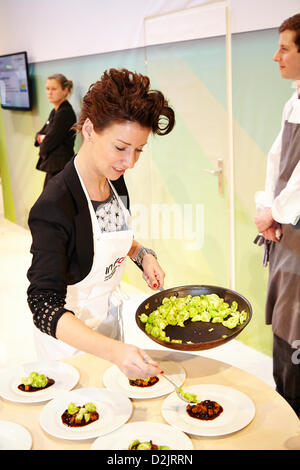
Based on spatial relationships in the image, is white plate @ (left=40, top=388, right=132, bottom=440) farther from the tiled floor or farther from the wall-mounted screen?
the wall-mounted screen

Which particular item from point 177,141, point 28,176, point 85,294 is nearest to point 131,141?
point 85,294

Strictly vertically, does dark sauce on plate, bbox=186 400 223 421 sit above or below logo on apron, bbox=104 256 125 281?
below

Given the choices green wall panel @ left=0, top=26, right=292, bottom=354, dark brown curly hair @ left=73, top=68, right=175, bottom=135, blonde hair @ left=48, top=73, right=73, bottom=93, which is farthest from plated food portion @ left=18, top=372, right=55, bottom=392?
blonde hair @ left=48, top=73, right=73, bottom=93

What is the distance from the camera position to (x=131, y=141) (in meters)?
1.51

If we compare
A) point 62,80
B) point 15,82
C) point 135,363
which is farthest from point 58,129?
point 135,363

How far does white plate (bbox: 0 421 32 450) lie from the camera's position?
1292 mm

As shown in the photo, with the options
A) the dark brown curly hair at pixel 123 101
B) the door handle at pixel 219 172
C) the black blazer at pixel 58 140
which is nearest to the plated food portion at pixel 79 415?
the dark brown curly hair at pixel 123 101

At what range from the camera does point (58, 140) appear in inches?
191

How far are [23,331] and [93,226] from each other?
7.59 ft

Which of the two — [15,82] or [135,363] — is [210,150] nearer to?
[135,363]

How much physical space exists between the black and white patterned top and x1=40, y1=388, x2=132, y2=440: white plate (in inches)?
20.5

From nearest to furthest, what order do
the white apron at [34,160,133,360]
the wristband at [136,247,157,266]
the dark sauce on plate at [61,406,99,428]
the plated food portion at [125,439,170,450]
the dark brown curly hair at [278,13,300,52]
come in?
the plated food portion at [125,439,170,450] < the dark sauce on plate at [61,406,99,428] < the white apron at [34,160,133,360] < the wristband at [136,247,157,266] < the dark brown curly hair at [278,13,300,52]

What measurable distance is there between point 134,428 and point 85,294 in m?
0.57

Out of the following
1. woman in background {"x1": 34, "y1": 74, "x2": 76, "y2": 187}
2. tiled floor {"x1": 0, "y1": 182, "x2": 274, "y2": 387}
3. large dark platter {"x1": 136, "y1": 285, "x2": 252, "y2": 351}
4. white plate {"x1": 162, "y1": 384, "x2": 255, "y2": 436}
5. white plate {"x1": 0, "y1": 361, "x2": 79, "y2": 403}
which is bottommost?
tiled floor {"x1": 0, "y1": 182, "x2": 274, "y2": 387}
